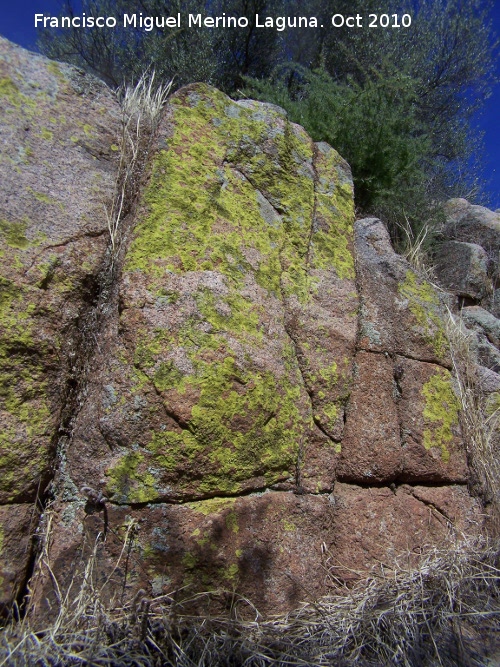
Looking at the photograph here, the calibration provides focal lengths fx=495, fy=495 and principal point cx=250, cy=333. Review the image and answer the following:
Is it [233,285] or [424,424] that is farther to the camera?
[424,424]

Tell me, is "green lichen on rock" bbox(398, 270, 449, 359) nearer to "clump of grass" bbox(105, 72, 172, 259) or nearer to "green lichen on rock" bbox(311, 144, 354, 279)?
"green lichen on rock" bbox(311, 144, 354, 279)

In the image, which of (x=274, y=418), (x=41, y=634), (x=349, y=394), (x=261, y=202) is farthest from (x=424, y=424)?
(x=41, y=634)

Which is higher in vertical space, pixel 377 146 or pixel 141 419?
pixel 377 146

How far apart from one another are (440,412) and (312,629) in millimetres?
1128

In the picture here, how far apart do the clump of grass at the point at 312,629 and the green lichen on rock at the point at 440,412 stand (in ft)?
1.50

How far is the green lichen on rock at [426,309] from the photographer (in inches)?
97.5

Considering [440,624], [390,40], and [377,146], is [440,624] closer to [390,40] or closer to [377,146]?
[377,146]

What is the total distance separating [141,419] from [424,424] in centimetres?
129

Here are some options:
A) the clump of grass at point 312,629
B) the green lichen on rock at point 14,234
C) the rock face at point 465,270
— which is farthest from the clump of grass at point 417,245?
the green lichen on rock at point 14,234

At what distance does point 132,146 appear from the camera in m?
2.31

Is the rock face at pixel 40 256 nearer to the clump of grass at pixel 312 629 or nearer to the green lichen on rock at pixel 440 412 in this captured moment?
the clump of grass at pixel 312 629

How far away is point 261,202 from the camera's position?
2.29 meters

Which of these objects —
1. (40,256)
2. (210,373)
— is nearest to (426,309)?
(210,373)

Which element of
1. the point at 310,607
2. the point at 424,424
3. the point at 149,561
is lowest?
the point at 310,607
